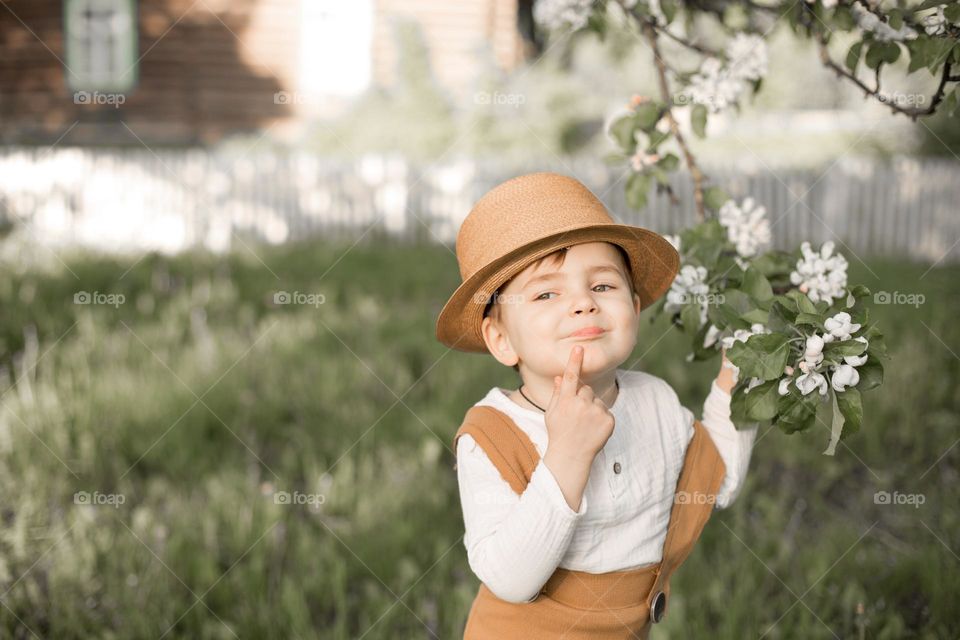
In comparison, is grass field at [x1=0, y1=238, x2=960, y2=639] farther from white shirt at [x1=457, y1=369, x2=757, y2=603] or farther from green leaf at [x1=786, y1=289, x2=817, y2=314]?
green leaf at [x1=786, y1=289, x2=817, y2=314]

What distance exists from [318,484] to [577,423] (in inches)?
84.7

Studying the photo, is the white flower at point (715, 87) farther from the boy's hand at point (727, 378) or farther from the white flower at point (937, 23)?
the boy's hand at point (727, 378)

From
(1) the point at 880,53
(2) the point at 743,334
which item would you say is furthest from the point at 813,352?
(1) the point at 880,53

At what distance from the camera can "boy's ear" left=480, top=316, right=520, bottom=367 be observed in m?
1.66

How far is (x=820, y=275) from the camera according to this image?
1805mm

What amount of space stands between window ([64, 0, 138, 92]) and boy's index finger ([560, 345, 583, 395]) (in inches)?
524

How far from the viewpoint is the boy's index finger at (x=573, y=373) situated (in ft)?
4.81

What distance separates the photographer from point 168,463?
3.55m

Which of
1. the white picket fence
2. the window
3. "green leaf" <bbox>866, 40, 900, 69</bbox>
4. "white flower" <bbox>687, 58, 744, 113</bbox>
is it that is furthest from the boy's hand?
the window

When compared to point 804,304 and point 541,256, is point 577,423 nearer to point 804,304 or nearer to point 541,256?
point 541,256

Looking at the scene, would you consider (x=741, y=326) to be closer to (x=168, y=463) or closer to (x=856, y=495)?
(x=856, y=495)

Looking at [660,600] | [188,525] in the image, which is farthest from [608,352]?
[188,525]

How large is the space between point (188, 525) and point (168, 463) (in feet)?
1.86

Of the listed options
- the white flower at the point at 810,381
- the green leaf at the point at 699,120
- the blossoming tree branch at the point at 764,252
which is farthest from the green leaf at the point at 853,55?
the white flower at the point at 810,381
